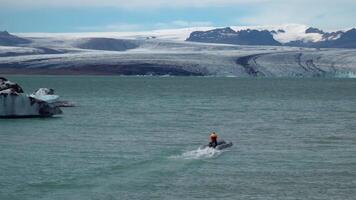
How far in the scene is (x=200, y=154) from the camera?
2417 cm

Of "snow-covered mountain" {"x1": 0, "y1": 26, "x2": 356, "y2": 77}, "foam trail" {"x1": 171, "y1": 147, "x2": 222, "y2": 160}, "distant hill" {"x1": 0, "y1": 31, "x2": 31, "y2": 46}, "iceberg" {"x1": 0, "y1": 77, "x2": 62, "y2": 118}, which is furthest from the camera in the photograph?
"distant hill" {"x1": 0, "y1": 31, "x2": 31, "y2": 46}

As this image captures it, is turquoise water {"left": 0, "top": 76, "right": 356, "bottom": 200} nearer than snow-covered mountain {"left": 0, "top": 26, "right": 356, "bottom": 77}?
Yes

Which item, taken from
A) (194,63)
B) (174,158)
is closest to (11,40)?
(194,63)

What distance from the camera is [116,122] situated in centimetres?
3712

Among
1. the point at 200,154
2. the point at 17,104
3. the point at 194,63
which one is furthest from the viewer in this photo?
the point at 194,63

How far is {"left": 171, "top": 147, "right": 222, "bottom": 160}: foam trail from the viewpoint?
23500 millimetres

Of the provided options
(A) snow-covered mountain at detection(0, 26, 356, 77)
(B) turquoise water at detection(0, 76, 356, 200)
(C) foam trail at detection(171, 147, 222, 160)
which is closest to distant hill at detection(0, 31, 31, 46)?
(A) snow-covered mountain at detection(0, 26, 356, 77)

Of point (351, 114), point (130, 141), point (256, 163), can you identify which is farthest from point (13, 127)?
point (351, 114)

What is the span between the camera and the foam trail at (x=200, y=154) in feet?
77.1

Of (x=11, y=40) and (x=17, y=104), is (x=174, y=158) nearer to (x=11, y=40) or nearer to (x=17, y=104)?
(x=17, y=104)

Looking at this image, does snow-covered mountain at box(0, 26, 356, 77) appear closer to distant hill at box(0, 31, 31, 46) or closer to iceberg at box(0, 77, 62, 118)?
distant hill at box(0, 31, 31, 46)

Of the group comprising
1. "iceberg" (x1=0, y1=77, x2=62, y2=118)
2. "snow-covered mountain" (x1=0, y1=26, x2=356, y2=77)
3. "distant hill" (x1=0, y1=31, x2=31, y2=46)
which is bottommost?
"snow-covered mountain" (x1=0, y1=26, x2=356, y2=77)

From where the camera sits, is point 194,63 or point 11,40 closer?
point 194,63

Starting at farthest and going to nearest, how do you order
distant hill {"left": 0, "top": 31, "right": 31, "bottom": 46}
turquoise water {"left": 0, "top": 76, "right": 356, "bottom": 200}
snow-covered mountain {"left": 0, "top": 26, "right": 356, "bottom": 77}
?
distant hill {"left": 0, "top": 31, "right": 31, "bottom": 46} → snow-covered mountain {"left": 0, "top": 26, "right": 356, "bottom": 77} → turquoise water {"left": 0, "top": 76, "right": 356, "bottom": 200}
